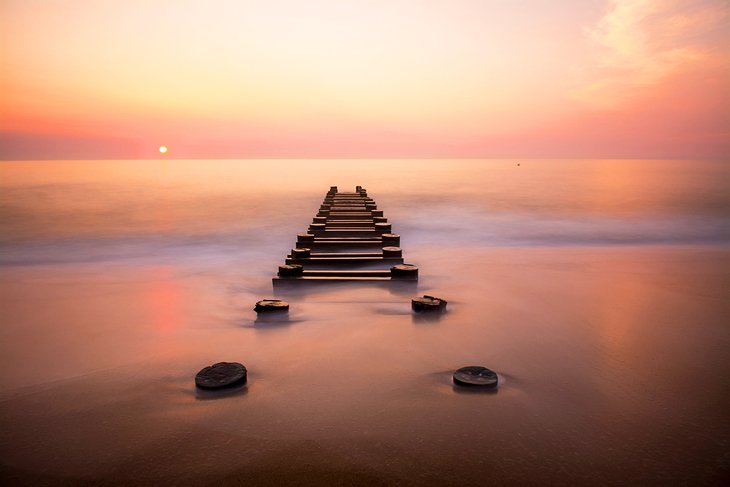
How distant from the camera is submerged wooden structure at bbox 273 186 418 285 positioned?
Result: 8.50 metres

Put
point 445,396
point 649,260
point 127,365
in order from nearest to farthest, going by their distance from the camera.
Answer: point 445,396
point 127,365
point 649,260

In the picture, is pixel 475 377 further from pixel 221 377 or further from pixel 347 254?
pixel 347 254

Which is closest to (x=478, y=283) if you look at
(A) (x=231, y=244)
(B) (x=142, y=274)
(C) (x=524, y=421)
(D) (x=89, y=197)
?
(C) (x=524, y=421)

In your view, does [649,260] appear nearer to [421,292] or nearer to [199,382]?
[421,292]

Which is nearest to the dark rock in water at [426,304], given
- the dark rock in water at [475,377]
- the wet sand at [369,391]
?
the wet sand at [369,391]

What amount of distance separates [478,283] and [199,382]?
672 centimetres

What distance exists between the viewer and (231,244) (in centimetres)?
1794

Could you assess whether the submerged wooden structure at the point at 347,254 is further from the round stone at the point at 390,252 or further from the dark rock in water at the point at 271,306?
the dark rock in water at the point at 271,306

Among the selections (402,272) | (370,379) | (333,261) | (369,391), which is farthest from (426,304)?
(333,261)

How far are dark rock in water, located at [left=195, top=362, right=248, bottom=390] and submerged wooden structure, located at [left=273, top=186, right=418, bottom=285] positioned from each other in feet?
12.2

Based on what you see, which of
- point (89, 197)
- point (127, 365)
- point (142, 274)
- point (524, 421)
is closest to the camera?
point (524, 421)

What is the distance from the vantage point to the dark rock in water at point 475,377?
4473 mm

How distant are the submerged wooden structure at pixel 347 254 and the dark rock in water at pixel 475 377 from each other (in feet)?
12.5

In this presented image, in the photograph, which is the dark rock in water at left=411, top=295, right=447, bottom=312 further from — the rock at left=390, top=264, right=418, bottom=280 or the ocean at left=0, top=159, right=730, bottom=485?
the rock at left=390, top=264, right=418, bottom=280
